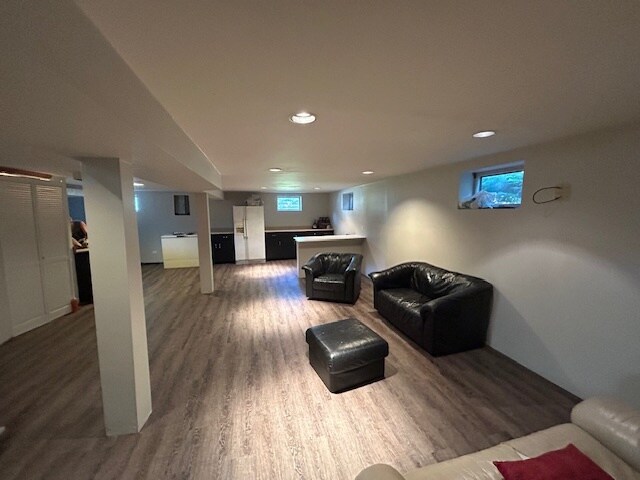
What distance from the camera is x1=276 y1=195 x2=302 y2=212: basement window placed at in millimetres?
9117

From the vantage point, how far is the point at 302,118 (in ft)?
5.40

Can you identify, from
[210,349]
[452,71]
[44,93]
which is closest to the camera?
[44,93]

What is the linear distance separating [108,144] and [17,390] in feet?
8.86

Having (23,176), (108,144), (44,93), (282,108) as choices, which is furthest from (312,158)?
(23,176)

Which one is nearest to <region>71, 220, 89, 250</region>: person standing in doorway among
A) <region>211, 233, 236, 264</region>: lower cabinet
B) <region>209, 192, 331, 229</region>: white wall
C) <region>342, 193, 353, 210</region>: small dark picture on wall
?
<region>211, 233, 236, 264</region>: lower cabinet

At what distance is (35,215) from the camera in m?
3.65

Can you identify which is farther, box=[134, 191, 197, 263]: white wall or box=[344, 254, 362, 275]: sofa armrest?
box=[134, 191, 197, 263]: white wall

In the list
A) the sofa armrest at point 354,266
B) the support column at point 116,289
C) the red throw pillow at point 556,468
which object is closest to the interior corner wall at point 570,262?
the red throw pillow at point 556,468

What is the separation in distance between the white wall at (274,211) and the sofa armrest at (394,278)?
18.4ft

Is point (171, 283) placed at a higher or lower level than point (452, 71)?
lower

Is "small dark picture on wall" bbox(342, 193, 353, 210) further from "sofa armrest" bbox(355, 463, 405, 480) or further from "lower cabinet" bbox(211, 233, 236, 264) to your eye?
"sofa armrest" bbox(355, 463, 405, 480)

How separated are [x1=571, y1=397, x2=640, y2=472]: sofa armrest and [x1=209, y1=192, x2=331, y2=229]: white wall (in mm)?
8247

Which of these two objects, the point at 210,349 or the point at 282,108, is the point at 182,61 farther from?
the point at 210,349

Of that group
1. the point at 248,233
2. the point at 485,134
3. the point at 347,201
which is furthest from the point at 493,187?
the point at 248,233
